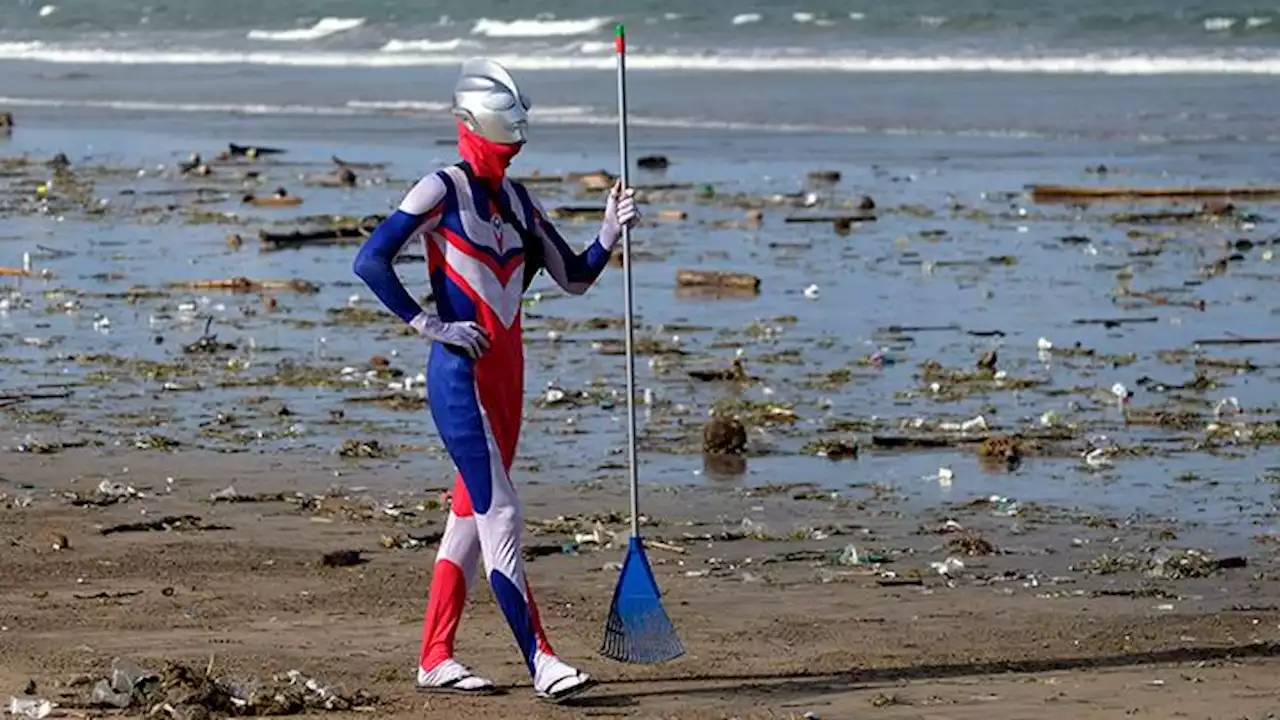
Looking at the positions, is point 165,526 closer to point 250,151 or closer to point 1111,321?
point 1111,321

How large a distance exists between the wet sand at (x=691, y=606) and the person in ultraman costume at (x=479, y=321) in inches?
7.2

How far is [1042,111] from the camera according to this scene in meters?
37.4

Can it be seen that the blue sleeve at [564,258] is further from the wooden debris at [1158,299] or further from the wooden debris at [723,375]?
the wooden debris at [1158,299]

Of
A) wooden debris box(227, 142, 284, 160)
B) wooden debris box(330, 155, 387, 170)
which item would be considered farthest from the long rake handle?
wooden debris box(227, 142, 284, 160)

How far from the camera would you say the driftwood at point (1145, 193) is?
24.5 metres

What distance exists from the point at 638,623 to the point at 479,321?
115cm

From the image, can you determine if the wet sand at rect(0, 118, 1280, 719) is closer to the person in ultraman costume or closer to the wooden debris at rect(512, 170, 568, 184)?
the person in ultraman costume

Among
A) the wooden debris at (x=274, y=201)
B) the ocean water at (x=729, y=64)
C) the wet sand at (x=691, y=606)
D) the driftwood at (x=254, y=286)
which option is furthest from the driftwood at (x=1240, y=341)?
the ocean water at (x=729, y=64)

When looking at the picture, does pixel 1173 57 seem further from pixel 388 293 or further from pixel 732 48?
pixel 388 293

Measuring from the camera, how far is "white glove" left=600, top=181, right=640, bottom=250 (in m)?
8.36

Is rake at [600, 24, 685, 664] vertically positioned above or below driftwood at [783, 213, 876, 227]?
above

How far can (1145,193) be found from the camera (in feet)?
80.8

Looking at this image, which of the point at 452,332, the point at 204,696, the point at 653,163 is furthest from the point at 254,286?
the point at 204,696

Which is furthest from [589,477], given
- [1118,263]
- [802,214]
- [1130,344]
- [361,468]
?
[802,214]
